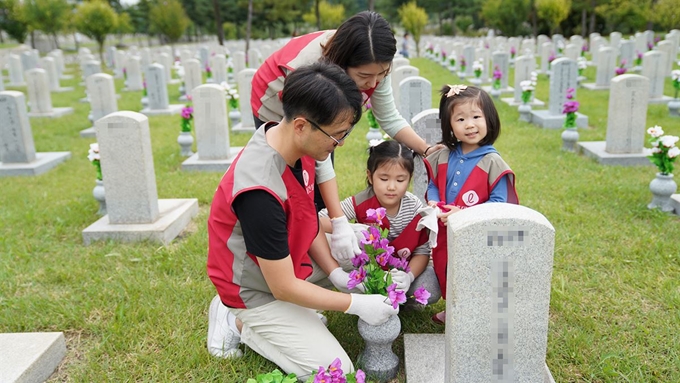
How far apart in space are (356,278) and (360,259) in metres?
0.14

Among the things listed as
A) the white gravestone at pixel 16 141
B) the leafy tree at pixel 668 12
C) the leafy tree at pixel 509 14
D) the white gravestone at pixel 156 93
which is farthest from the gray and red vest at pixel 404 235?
the leafy tree at pixel 509 14

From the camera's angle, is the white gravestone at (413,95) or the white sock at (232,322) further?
the white gravestone at (413,95)

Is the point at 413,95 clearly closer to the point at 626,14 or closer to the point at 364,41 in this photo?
the point at 364,41

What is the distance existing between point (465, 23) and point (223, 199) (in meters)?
44.6

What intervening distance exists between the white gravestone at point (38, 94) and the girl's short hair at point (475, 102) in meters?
10.4

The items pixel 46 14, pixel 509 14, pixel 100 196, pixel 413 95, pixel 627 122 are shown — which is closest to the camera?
pixel 100 196

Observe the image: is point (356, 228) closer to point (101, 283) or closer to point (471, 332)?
point (471, 332)

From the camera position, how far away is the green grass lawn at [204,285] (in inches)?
109

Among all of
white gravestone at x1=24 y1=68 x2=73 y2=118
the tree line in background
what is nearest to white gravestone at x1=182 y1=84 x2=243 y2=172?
white gravestone at x1=24 y1=68 x2=73 y2=118

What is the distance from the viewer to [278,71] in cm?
280

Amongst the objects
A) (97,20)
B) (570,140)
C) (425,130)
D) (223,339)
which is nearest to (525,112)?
(570,140)

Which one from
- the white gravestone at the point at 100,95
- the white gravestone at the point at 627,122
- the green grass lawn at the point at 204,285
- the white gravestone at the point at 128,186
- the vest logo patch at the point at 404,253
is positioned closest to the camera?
the green grass lawn at the point at 204,285

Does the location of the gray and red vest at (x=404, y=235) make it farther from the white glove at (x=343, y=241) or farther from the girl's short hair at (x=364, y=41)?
the girl's short hair at (x=364, y=41)

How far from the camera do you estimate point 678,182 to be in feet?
18.1
